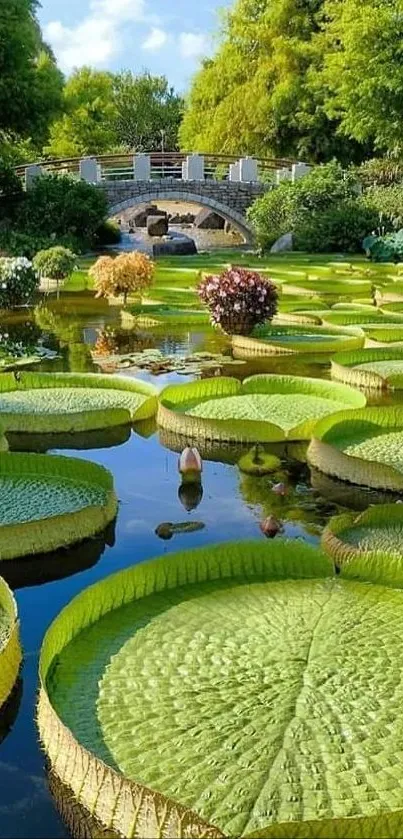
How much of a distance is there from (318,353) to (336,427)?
3.76 meters

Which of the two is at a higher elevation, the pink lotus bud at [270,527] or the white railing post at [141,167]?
the white railing post at [141,167]

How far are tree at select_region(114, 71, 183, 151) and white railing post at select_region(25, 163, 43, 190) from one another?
137 feet

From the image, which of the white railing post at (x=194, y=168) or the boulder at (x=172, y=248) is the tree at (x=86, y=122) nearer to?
the white railing post at (x=194, y=168)

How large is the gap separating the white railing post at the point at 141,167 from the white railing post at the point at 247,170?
10.4 feet

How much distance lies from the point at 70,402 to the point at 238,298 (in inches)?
135

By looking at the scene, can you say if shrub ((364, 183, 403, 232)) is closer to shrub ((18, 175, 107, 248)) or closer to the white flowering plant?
shrub ((18, 175, 107, 248))

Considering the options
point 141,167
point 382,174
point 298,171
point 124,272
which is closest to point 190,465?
point 124,272

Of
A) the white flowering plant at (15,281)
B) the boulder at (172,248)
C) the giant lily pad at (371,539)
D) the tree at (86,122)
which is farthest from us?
the tree at (86,122)

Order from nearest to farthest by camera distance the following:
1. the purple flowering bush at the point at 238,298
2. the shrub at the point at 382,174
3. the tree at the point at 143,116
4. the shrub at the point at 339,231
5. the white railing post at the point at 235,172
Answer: the purple flowering bush at the point at 238,298
the shrub at the point at 339,231
the shrub at the point at 382,174
the white railing post at the point at 235,172
the tree at the point at 143,116

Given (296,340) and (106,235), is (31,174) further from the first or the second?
(296,340)

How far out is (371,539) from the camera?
4.09 meters

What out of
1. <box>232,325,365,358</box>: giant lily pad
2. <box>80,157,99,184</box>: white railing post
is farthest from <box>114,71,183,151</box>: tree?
<box>232,325,365,358</box>: giant lily pad

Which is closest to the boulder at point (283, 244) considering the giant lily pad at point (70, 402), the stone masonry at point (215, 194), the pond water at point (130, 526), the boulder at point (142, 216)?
the stone masonry at point (215, 194)

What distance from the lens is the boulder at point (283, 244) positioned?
2570cm
